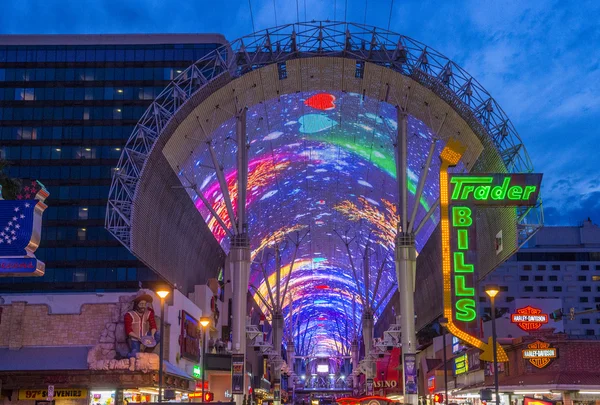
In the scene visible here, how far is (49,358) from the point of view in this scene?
37.7 m

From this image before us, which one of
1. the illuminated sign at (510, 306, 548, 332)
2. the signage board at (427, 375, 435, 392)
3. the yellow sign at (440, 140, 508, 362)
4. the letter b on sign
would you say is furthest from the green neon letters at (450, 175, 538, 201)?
the signage board at (427, 375, 435, 392)

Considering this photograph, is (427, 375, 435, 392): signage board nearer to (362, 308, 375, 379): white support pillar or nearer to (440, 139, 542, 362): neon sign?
(440, 139, 542, 362): neon sign

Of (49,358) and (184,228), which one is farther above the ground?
(184,228)

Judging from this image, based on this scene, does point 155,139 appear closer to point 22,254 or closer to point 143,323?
point 143,323

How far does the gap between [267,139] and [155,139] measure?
52.8ft

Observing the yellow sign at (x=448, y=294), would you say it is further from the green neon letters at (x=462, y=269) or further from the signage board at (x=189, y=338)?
the signage board at (x=189, y=338)

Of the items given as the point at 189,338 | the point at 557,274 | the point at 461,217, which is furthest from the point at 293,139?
the point at 557,274

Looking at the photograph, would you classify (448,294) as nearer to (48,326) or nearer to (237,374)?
(237,374)

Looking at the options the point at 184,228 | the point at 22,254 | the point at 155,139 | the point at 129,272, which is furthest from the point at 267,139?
the point at 22,254

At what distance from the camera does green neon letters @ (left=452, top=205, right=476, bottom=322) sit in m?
38.6

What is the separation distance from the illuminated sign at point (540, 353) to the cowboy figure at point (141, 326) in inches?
695

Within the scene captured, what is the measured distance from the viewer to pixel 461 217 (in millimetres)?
40344

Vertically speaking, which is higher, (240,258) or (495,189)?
(495,189)

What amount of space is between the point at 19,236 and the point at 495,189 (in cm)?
2620
